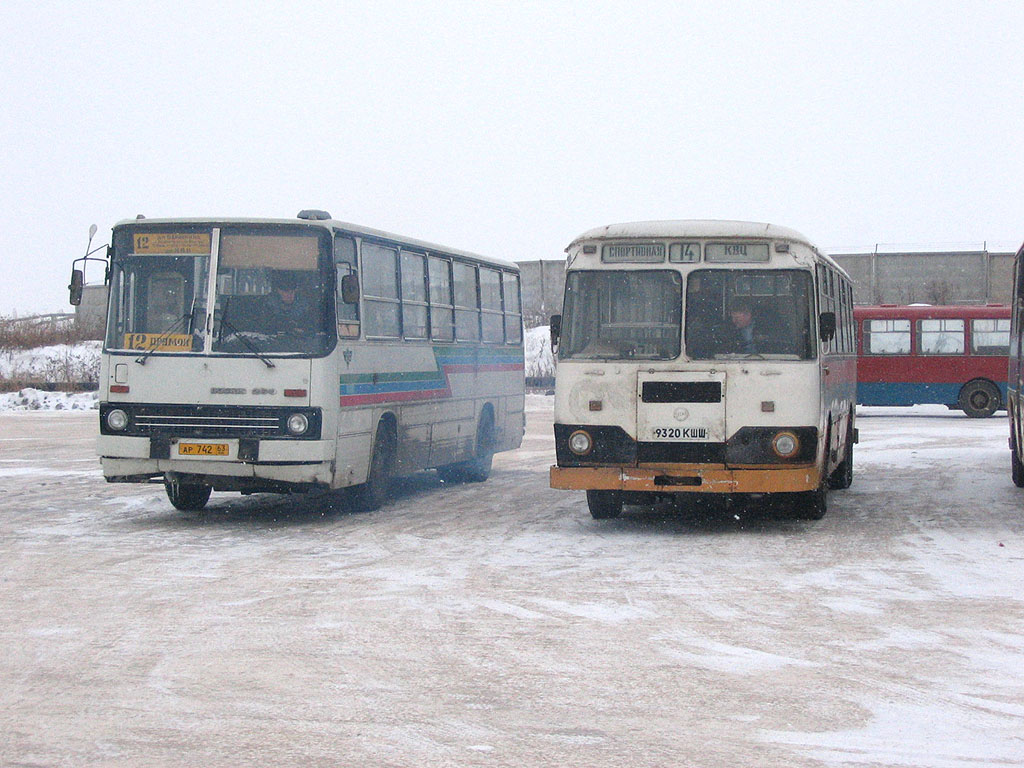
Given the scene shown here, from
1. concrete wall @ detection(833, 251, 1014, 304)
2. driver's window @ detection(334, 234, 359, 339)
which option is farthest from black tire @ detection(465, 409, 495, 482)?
concrete wall @ detection(833, 251, 1014, 304)

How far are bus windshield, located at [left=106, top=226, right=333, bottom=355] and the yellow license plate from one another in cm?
91

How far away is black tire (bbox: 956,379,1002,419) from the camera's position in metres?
36.8

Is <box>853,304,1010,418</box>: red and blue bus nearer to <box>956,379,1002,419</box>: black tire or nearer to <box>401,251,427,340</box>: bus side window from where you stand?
<box>956,379,1002,419</box>: black tire

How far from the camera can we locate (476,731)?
236 inches

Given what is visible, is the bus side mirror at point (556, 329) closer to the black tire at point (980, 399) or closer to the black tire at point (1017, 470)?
the black tire at point (1017, 470)

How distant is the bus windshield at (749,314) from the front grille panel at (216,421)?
12.2ft

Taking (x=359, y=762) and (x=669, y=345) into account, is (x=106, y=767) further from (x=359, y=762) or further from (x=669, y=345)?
(x=669, y=345)

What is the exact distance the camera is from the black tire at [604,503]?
1375cm

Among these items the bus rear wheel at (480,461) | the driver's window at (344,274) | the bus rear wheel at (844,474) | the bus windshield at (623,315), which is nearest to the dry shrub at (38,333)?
the bus rear wheel at (480,461)

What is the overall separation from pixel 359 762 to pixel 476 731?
66cm

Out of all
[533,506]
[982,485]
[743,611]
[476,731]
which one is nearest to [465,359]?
[533,506]

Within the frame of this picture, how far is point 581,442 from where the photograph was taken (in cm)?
1302

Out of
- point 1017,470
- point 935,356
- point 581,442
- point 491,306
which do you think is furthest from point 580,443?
point 935,356

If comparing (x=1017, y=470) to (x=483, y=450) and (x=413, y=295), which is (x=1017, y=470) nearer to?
(x=483, y=450)
